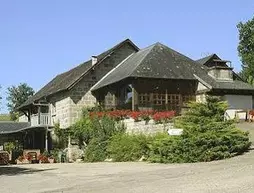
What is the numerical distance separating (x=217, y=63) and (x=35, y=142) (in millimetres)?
18904

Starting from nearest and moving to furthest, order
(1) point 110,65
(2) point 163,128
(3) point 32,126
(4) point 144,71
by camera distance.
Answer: (2) point 163,128 < (4) point 144,71 < (1) point 110,65 < (3) point 32,126

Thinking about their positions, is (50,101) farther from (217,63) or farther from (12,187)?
→ (12,187)

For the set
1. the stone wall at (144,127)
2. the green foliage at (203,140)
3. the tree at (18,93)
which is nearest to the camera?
the green foliage at (203,140)

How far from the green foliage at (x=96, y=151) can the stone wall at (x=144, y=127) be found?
189cm

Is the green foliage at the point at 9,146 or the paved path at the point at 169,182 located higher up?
the paved path at the point at 169,182

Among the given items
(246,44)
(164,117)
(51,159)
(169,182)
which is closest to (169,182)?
(169,182)

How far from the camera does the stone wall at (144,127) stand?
1099 inches

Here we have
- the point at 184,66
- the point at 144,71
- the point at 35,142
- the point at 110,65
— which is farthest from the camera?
the point at 35,142

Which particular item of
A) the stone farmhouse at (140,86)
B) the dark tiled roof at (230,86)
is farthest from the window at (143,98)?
the dark tiled roof at (230,86)

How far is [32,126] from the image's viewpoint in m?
43.7

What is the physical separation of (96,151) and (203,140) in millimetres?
11784

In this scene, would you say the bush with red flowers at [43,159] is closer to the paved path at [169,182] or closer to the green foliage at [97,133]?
the green foliage at [97,133]

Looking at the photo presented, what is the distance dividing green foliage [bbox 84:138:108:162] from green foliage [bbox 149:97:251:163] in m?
7.56

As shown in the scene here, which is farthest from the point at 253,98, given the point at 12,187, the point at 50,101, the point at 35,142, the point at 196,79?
the point at 12,187
